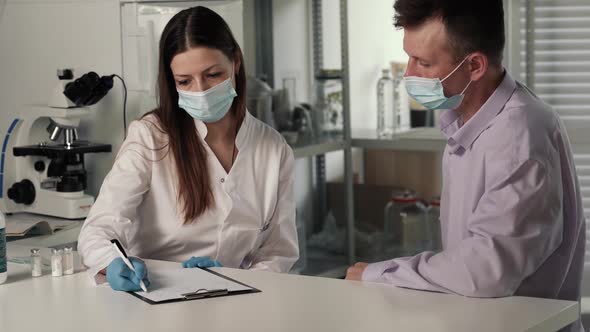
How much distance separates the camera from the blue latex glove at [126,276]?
1.78 metres

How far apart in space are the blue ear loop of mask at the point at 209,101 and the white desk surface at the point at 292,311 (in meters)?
0.54

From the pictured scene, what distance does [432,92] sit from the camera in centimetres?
187

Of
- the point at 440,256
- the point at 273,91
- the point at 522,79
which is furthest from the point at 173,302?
the point at 522,79

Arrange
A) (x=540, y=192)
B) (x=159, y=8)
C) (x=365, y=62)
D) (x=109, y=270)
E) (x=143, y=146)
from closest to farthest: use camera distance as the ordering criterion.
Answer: (x=540, y=192) < (x=109, y=270) < (x=143, y=146) < (x=159, y=8) < (x=365, y=62)

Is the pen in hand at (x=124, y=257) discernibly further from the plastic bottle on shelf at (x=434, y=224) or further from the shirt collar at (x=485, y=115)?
the plastic bottle on shelf at (x=434, y=224)

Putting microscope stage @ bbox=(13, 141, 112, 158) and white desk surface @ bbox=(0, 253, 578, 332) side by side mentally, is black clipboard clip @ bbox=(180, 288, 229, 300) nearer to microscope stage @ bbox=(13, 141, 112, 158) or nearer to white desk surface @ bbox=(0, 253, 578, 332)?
white desk surface @ bbox=(0, 253, 578, 332)

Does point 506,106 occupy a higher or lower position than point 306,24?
lower

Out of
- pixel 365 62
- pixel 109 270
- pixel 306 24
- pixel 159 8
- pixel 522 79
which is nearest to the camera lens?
pixel 109 270

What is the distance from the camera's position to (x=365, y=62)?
4.41 m

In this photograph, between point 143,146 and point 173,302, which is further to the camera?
point 143,146

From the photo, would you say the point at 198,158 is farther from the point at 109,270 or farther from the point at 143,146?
the point at 109,270

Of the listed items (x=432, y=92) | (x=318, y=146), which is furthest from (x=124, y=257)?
(x=318, y=146)

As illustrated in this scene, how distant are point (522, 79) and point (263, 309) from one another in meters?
2.14

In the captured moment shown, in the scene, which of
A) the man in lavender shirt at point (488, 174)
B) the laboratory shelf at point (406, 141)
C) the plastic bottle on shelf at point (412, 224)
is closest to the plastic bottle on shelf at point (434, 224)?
the plastic bottle on shelf at point (412, 224)
